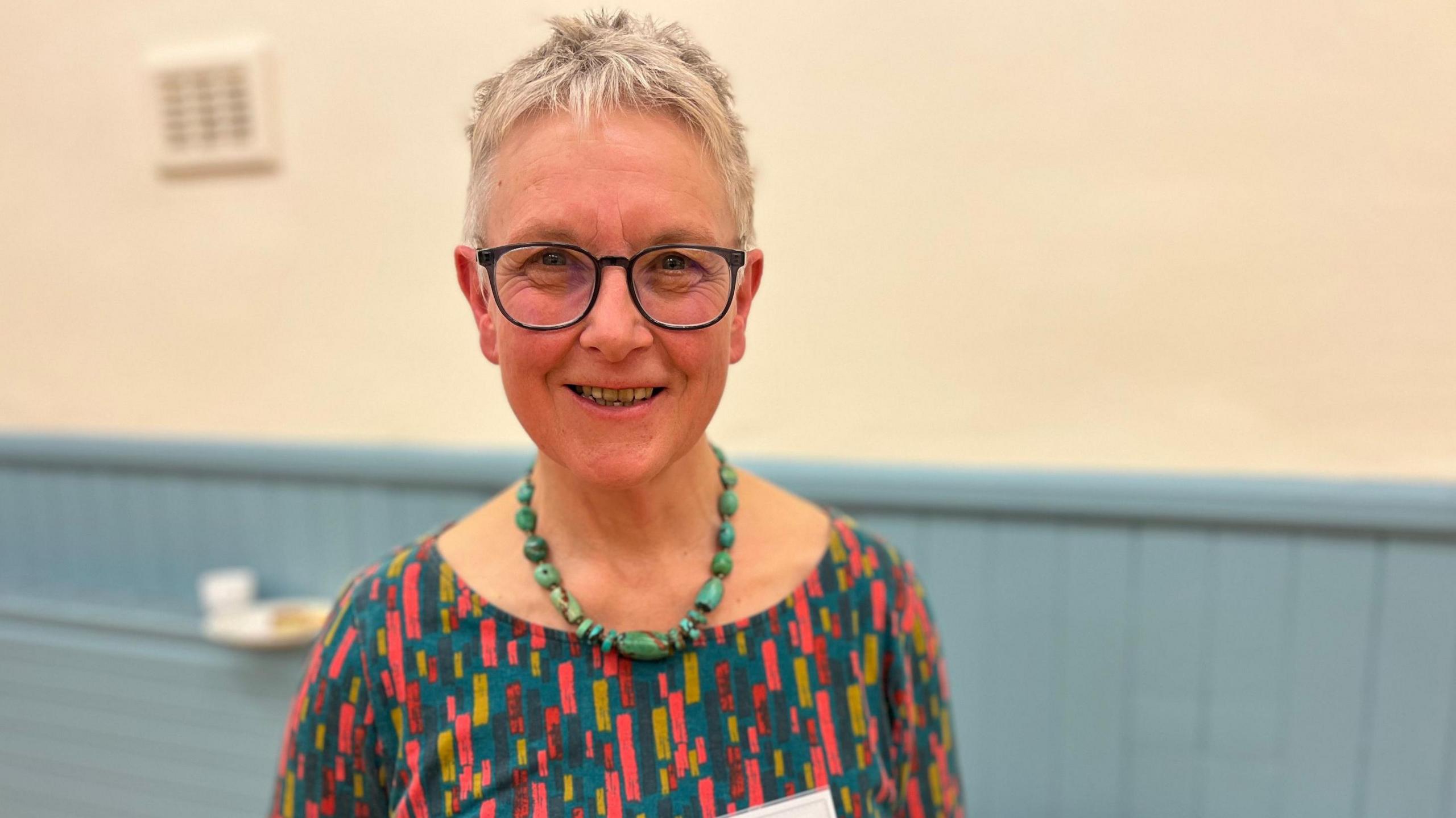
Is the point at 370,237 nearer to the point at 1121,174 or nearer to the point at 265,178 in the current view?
the point at 265,178

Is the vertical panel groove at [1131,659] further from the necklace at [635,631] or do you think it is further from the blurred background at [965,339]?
the necklace at [635,631]

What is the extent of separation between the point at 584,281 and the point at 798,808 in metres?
0.51

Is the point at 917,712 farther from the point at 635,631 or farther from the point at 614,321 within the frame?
the point at 614,321

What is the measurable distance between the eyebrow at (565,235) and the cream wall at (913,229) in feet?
2.83

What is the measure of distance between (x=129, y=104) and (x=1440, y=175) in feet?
7.80

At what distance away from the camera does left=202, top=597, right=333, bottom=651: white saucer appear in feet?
5.73

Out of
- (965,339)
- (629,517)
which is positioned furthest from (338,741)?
(965,339)

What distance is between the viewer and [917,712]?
951mm

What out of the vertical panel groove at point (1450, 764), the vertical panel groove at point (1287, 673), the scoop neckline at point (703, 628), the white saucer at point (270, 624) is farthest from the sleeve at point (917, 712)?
the white saucer at point (270, 624)

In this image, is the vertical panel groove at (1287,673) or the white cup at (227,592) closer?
the vertical panel groove at (1287,673)

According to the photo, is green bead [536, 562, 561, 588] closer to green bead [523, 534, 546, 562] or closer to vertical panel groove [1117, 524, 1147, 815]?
green bead [523, 534, 546, 562]

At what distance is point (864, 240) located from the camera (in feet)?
4.93

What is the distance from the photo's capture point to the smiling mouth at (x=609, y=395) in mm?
704

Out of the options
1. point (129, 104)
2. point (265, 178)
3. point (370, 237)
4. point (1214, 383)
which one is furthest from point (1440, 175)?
point (129, 104)
